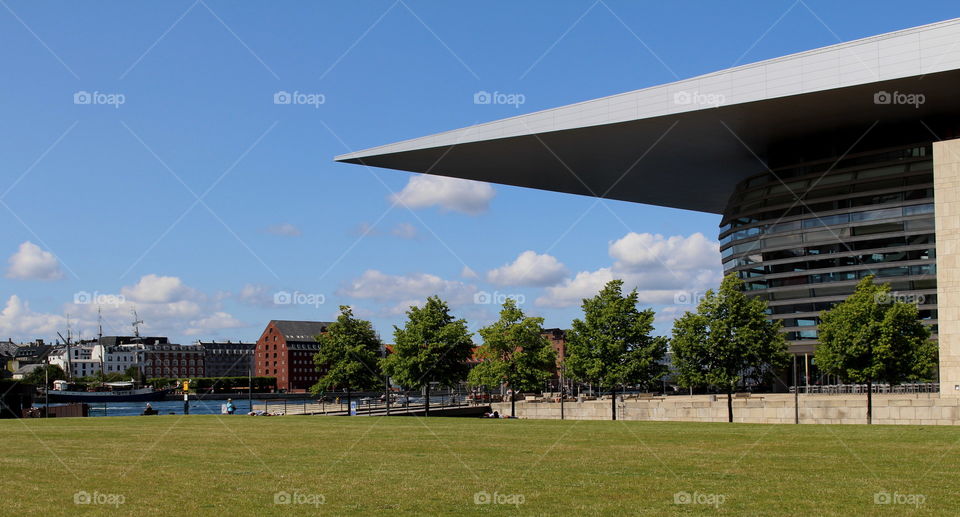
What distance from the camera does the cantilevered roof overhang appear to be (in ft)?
133

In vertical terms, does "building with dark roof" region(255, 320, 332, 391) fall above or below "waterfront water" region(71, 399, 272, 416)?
above

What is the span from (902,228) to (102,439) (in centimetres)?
4225

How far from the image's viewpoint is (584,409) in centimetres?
4816

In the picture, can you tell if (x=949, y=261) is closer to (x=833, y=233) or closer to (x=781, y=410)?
(x=781, y=410)

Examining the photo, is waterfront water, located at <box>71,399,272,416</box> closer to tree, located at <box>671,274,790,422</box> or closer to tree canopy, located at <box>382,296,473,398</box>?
tree canopy, located at <box>382,296,473,398</box>

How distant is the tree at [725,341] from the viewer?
129ft

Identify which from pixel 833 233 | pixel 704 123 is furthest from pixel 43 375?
pixel 833 233

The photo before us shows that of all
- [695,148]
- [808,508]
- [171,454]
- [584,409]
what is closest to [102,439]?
[171,454]

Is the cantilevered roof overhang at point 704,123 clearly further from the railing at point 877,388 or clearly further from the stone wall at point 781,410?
the stone wall at point 781,410

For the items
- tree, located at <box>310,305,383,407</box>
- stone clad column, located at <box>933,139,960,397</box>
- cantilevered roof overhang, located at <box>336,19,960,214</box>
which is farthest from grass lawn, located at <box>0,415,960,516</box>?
tree, located at <box>310,305,383,407</box>

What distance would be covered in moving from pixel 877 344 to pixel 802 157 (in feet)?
76.6

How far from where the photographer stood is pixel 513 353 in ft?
154

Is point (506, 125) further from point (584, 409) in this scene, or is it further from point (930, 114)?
point (930, 114)

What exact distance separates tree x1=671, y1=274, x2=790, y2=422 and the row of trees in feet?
0.14
